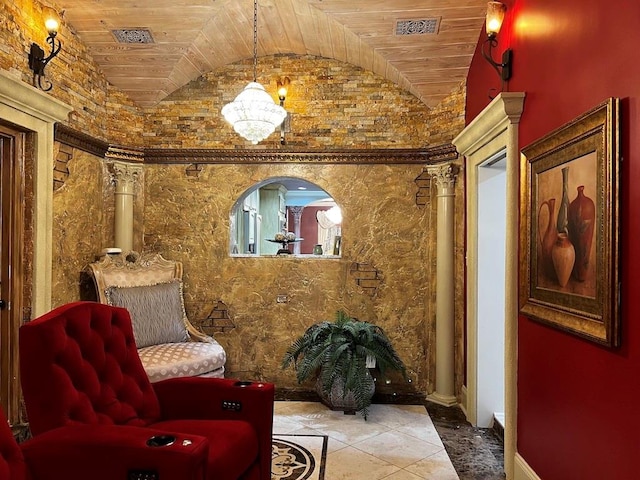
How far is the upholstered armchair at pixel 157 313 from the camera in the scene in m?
Result: 3.48

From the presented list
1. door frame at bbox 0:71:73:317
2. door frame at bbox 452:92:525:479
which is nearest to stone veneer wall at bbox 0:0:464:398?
door frame at bbox 0:71:73:317

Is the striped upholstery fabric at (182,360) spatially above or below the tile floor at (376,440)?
above

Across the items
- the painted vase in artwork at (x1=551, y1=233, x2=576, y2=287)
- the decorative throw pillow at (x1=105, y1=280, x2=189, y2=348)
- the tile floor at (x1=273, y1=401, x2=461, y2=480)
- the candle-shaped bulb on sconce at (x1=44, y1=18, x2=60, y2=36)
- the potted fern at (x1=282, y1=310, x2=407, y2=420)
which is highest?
the candle-shaped bulb on sconce at (x1=44, y1=18, x2=60, y2=36)

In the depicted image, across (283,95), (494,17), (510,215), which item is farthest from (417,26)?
(510,215)

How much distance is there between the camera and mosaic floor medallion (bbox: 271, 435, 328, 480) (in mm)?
2782

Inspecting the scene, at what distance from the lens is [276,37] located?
4039 millimetres

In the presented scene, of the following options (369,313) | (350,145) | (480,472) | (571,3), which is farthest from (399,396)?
(571,3)

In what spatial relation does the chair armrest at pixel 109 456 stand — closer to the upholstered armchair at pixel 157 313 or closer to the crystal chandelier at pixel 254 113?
the upholstered armchair at pixel 157 313

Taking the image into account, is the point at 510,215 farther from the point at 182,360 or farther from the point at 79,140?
the point at 79,140

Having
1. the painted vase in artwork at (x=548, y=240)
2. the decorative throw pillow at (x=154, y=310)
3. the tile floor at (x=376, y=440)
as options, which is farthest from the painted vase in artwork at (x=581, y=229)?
the decorative throw pillow at (x=154, y=310)

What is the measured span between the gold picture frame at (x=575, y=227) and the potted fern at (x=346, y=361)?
1.39 meters

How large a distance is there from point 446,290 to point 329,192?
130cm

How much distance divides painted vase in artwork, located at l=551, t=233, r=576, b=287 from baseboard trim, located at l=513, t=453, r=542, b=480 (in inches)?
40.5

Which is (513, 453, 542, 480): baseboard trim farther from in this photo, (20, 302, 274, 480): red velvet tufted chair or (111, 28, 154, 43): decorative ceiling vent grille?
(111, 28, 154, 43): decorative ceiling vent grille
